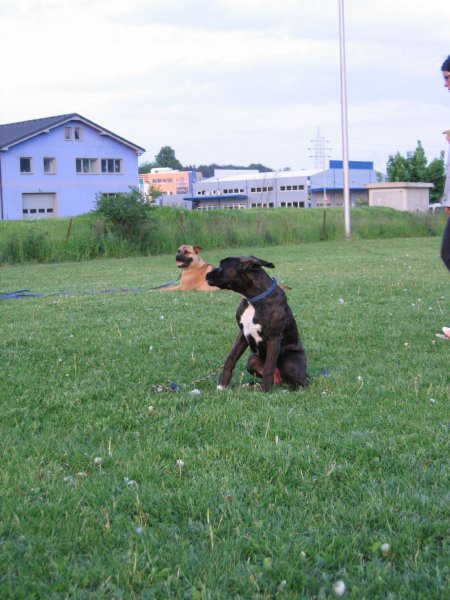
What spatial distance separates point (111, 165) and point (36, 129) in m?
6.49

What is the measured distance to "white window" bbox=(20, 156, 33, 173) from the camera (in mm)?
48200

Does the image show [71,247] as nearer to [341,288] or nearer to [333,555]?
[341,288]

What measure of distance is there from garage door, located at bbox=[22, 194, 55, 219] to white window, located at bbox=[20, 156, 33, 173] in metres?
1.69

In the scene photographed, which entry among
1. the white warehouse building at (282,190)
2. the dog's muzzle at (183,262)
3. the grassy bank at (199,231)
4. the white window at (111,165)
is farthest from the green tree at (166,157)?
the dog's muzzle at (183,262)

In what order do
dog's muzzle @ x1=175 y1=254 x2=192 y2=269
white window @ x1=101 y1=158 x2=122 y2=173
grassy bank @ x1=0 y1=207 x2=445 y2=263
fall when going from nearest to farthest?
dog's muzzle @ x1=175 y1=254 x2=192 y2=269 < grassy bank @ x1=0 y1=207 x2=445 y2=263 < white window @ x1=101 y1=158 x2=122 y2=173

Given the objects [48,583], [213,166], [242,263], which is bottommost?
[48,583]

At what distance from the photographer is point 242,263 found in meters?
5.04

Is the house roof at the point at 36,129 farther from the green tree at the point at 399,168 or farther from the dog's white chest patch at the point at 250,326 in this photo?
the dog's white chest patch at the point at 250,326

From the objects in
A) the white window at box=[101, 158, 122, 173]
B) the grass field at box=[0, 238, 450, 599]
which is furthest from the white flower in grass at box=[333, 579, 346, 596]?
the white window at box=[101, 158, 122, 173]

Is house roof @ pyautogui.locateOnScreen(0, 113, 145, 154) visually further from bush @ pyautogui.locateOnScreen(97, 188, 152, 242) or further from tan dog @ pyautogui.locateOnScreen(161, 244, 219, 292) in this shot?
tan dog @ pyautogui.locateOnScreen(161, 244, 219, 292)

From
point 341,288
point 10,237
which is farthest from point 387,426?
point 10,237

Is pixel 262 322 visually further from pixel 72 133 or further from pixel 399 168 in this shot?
pixel 72 133

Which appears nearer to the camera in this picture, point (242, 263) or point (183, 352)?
point (242, 263)

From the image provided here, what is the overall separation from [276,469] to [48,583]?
1.31 m
